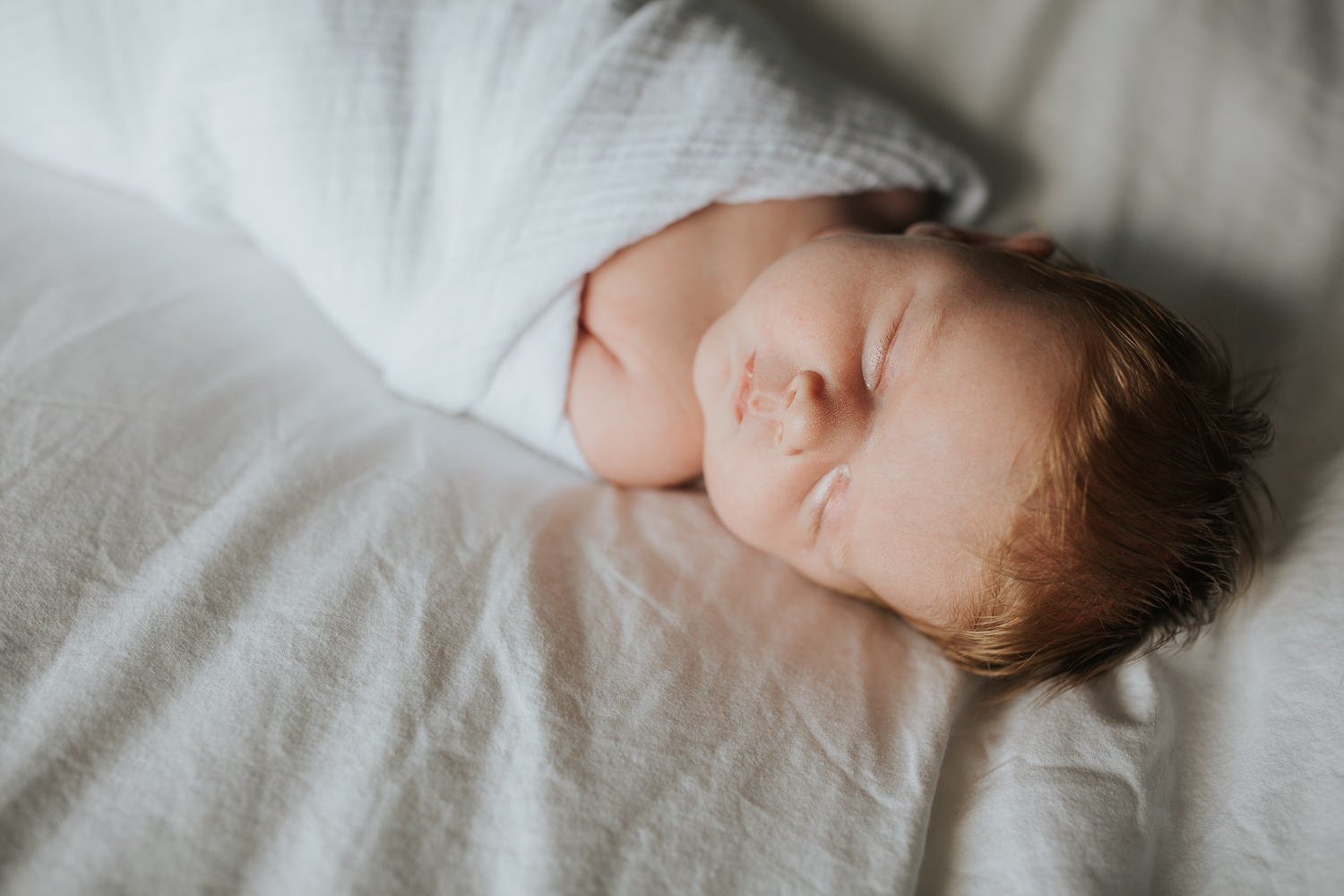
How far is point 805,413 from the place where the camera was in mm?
714

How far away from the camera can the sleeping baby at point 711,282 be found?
2.26 feet

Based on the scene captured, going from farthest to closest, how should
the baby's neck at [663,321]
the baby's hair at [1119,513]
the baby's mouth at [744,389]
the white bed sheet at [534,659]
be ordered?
the baby's neck at [663,321]
the baby's mouth at [744,389]
the baby's hair at [1119,513]
the white bed sheet at [534,659]

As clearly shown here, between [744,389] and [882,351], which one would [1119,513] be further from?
[744,389]

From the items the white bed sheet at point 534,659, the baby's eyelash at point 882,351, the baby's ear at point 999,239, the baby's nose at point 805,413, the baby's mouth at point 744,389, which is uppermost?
the baby's ear at point 999,239

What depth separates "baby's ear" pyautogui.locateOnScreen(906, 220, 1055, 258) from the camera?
2.76 ft

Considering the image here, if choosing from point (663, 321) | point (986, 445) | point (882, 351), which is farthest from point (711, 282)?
point (986, 445)

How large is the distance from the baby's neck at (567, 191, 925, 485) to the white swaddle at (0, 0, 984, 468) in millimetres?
27

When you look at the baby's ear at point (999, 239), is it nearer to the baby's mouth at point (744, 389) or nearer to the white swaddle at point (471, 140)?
the white swaddle at point (471, 140)

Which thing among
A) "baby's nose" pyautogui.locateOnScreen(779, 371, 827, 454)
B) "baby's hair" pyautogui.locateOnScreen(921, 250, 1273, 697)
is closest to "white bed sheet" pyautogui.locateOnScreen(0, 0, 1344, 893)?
"baby's hair" pyautogui.locateOnScreen(921, 250, 1273, 697)

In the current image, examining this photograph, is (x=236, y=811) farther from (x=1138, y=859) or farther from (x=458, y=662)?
(x=1138, y=859)

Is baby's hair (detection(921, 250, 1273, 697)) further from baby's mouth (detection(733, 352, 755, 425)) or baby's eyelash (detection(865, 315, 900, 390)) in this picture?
baby's mouth (detection(733, 352, 755, 425))

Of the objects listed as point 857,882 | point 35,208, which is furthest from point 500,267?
point 857,882

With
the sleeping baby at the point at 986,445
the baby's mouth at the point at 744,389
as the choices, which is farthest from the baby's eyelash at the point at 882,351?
the baby's mouth at the point at 744,389

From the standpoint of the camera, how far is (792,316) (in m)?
0.76
